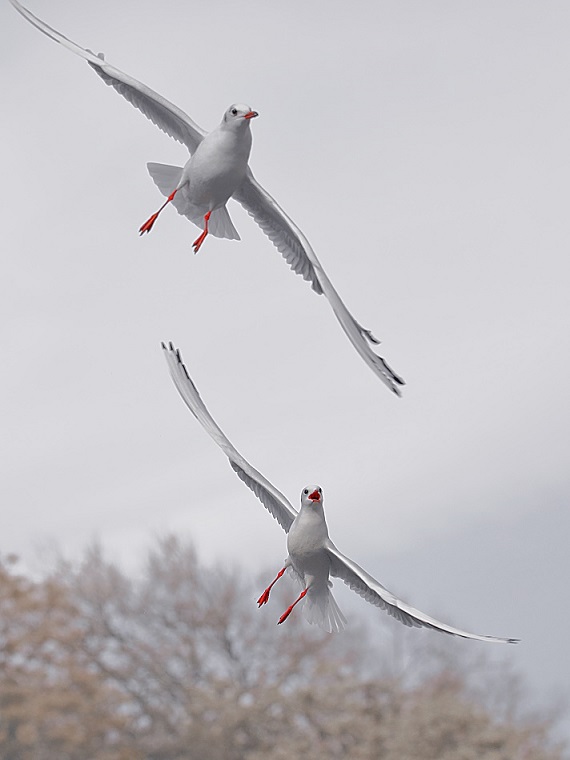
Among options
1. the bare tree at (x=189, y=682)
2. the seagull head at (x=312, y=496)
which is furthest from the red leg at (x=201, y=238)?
the bare tree at (x=189, y=682)

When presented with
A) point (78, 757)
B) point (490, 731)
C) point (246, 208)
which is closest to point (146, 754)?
point (78, 757)

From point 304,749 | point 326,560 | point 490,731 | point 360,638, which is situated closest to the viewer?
point 326,560

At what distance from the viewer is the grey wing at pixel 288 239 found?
1.80 meters

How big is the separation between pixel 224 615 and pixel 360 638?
124cm

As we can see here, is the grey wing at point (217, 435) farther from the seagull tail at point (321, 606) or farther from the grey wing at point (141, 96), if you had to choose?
the grey wing at point (141, 96)

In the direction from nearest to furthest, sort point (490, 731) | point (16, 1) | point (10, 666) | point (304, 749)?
point (16, 1)
point (490, 731)
point (304, 749)
point (10, 666)

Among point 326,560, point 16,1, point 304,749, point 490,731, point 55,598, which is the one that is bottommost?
point 326,560

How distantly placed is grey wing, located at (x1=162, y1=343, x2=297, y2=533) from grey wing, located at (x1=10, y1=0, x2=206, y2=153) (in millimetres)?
355

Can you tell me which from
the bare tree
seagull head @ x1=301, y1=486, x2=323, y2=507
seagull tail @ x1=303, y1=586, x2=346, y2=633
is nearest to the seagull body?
seagull head @ x1=301, y1=486, x2=323, y2=507

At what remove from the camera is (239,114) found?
192 cm

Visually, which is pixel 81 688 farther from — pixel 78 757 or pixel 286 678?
pixel 286 678

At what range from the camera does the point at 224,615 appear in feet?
38.6

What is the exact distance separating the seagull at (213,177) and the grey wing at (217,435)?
0.69 feet

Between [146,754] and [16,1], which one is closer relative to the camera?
[16,1]
